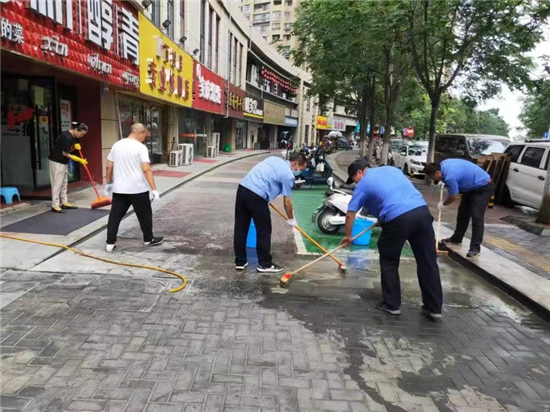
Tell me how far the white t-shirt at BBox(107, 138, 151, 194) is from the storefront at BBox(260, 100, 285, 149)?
104 feet

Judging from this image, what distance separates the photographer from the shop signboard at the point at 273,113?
37500mm

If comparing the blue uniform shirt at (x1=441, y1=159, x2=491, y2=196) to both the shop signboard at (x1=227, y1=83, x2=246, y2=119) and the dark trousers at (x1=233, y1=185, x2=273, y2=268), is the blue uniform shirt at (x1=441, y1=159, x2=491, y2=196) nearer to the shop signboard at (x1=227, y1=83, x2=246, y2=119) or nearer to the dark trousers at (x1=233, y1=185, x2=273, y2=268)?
the dark trousers at (x1=233, y1=185, x2=273, y2=268)

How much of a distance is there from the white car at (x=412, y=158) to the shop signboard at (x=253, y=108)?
41.7ft

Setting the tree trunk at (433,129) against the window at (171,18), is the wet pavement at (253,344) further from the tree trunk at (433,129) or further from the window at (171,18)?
the window at (171,18)

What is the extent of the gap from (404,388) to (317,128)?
61.7 m

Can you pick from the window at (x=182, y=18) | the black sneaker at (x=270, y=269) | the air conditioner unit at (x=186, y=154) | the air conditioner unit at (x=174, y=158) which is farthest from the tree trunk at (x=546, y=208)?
the window at (x=182, y=18)

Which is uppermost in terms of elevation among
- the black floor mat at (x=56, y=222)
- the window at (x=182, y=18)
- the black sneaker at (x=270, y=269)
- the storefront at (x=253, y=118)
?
the window at (x=182, y=18)

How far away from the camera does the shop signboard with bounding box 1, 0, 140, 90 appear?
620cm

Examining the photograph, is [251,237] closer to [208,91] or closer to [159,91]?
[159,91]

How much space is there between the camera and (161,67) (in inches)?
531

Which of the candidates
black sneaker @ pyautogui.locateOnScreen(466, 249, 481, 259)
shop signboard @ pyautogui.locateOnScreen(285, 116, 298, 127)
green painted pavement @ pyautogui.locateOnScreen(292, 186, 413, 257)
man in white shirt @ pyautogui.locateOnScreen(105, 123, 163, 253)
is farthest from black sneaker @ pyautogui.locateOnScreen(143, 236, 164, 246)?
shop signboard @ pyautogui.locateOnScreen(285, 116, 298, 127)

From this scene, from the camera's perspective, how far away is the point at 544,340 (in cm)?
403

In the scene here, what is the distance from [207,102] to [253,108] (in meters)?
12.2

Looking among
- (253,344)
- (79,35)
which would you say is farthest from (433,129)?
(253,344)
